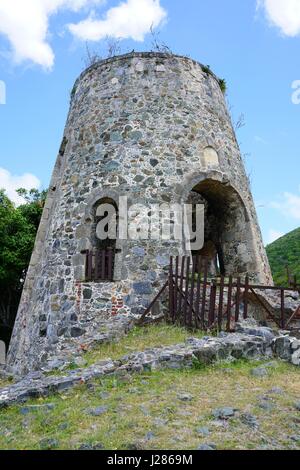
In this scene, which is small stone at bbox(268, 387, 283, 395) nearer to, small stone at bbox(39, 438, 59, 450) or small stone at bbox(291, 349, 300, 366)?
small stone at bbox(291, 349, 300, 366)

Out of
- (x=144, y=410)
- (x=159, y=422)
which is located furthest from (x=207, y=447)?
(x=144, y=410)

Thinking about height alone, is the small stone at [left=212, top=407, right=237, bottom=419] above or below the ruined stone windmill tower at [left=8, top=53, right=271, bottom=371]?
below

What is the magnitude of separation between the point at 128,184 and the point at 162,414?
23.3 feet

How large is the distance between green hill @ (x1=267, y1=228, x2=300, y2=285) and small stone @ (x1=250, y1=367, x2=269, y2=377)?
15.3 meters

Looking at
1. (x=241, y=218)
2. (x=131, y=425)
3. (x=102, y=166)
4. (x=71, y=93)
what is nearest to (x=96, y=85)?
(x=71, y=93)

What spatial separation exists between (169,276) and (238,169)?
176 inches

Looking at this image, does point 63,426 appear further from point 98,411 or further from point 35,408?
point 35,408

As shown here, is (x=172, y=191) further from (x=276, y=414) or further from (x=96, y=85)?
(x=276, y=414)

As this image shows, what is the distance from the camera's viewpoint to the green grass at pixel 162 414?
5.12 meters

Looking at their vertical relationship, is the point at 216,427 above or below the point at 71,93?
below

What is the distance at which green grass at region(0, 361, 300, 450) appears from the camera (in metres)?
5.12

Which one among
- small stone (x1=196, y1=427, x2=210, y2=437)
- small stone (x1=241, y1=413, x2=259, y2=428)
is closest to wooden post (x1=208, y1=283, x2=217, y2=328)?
small stone (x1=241, y1=413, x2=259, y2=428)

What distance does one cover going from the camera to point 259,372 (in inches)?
290
